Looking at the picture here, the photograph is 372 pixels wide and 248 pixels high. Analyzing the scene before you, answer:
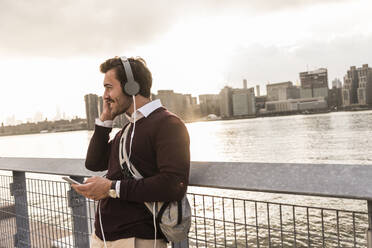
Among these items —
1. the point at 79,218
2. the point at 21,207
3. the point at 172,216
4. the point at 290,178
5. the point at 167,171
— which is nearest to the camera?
the point at 290,178

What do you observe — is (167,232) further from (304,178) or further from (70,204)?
(70,204)

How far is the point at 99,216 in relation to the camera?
2041 mm

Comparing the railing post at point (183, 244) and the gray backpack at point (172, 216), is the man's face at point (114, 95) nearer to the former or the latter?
the gray backpack at point (172, 216)

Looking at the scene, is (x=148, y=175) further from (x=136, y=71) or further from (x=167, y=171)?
(x=136, y=71)

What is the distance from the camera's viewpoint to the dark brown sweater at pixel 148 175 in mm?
1747

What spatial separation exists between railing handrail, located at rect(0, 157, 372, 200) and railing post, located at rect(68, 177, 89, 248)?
4.54 feet

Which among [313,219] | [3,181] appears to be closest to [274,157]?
[313,219]

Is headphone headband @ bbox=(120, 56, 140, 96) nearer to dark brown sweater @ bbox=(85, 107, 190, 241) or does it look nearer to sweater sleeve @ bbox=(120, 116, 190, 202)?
dark brown sweater @ bbox=(85, 107, 190, 241)

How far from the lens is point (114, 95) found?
2000mm

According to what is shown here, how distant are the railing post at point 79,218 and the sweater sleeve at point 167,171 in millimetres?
1361

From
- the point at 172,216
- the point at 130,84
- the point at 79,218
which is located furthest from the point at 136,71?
the point at 79,218

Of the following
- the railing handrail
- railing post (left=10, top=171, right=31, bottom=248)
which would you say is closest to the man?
the railing handrail

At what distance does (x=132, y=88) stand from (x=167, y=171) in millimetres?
483

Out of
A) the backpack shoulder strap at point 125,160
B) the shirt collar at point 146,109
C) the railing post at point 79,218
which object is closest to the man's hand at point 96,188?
the backpack shoulder strap at point 125,160
